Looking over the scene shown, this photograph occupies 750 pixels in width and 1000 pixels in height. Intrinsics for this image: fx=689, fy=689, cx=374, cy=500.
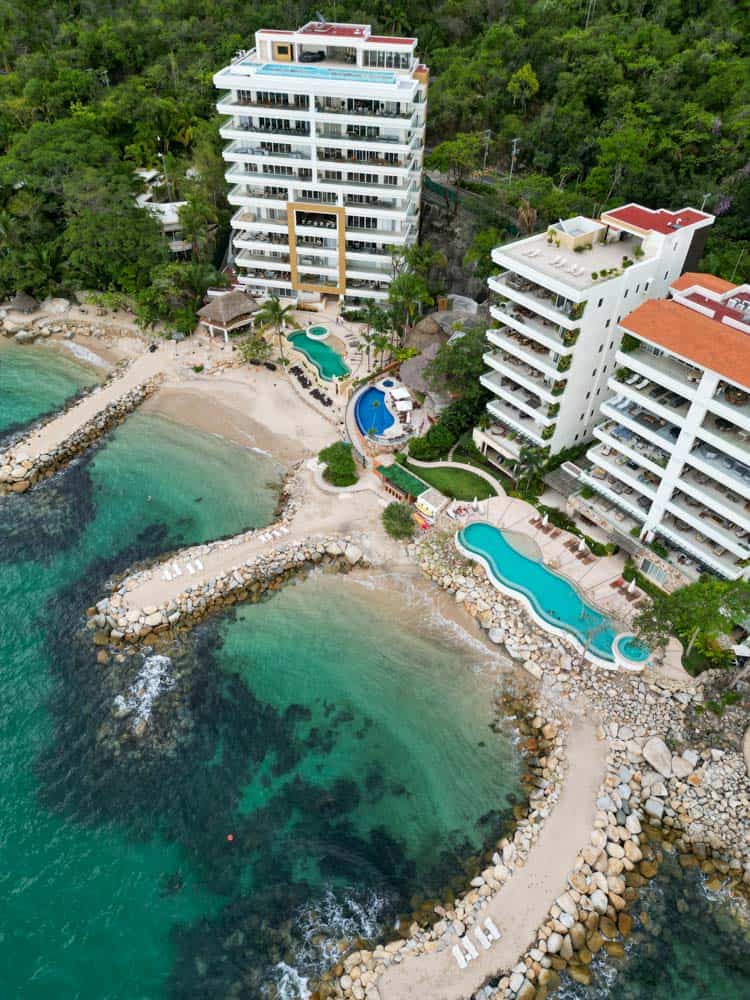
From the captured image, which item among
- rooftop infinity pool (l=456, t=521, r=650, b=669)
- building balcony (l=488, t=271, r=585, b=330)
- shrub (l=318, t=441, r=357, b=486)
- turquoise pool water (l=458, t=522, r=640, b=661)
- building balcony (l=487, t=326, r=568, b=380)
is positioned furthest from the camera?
shrub (l=318, t=441, r=357, b=486)

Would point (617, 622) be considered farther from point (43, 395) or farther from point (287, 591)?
point (43, 395)

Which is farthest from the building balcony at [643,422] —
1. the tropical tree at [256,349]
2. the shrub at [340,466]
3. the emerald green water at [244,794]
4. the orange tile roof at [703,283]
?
the tropical tree at [256,349]

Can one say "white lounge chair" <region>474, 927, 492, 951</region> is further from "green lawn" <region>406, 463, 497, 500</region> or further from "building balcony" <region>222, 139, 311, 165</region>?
"building balcony" <region>222, 139, 311, 165</region>

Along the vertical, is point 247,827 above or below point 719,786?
below

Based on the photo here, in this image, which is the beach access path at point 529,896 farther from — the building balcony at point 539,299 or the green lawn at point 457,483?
the building balcony at point 539,299

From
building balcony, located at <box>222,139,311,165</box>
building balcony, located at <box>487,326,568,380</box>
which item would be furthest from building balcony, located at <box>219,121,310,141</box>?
building balcony, located at <box>487,326,568,380</box>

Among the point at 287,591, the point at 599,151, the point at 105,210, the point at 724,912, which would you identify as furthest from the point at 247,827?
the point at 599,151
